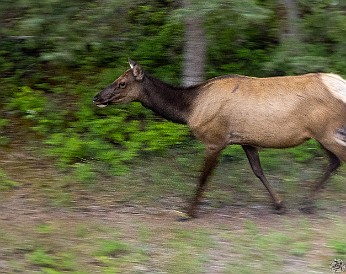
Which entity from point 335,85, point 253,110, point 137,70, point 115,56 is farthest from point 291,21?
point 115,56

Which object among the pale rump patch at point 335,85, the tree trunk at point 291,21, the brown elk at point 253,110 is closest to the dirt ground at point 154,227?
the brown elk at point 253,110

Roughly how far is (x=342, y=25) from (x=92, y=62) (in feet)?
15.2

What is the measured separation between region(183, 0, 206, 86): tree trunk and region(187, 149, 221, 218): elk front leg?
2593 mm

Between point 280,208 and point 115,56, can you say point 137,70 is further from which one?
point 115,56

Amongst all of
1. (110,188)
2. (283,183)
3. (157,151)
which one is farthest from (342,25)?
(110,188)

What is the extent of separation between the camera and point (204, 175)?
8523mm

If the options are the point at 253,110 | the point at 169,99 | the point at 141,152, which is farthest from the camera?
the point at 141,152

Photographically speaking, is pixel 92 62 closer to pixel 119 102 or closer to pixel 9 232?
pixel 119 102

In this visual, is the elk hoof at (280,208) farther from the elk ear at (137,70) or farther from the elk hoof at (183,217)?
the elk ear at (137,70)

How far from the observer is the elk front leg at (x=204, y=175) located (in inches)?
334

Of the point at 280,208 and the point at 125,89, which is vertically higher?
the point at 125,89

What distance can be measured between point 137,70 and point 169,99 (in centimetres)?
56

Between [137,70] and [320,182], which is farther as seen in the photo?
[137,70]

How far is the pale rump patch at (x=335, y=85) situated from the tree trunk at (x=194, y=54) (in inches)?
113
